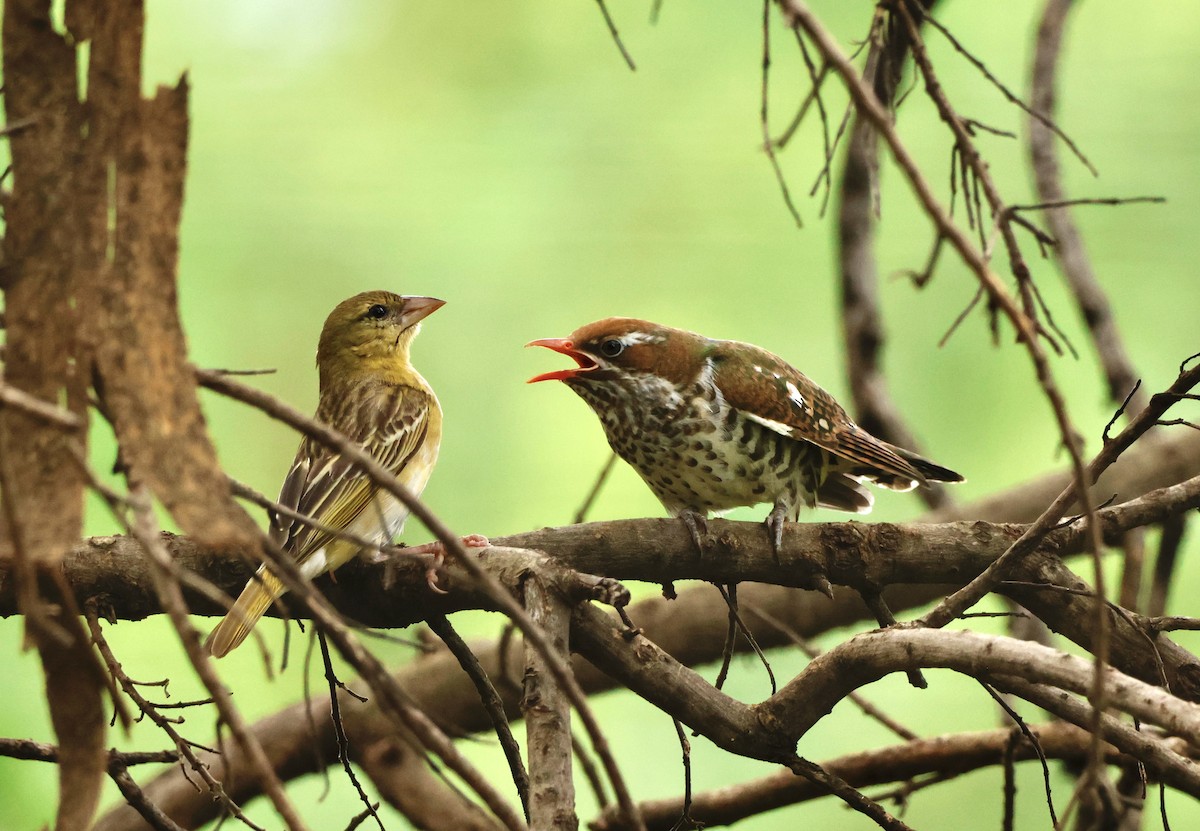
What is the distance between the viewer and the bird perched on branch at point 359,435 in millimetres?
2920

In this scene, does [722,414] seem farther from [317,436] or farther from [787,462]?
[317,436]

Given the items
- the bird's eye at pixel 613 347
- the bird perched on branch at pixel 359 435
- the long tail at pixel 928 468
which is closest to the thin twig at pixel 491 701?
the bird perched on branch at pixel 359 435

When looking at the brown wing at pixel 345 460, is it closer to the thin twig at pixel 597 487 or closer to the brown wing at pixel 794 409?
the thin twig at pixel 597 487

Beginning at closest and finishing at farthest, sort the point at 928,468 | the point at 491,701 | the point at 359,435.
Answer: the point at 491,701 < the point at 928,468 < the point at 359,435

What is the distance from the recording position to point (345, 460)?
333 centimetres

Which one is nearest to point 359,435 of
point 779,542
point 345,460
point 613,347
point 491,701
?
point 345,460

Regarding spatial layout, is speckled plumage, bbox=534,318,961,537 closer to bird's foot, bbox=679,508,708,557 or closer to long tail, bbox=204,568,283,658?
bird's foot, bbox=679,508,708,557

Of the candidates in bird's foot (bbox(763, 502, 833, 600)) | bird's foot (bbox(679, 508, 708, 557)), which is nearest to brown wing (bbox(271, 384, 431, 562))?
bird's foot (bbox(679, 508, 708, 557))

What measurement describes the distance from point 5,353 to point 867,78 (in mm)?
1655

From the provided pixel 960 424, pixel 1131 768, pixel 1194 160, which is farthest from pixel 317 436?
pixel 1194 160

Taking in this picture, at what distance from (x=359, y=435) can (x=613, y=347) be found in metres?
0.76

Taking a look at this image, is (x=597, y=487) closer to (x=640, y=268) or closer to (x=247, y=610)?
(x=247, y=610)

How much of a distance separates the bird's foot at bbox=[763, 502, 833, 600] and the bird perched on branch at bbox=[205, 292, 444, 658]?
85cm

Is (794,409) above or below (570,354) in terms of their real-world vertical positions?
below
